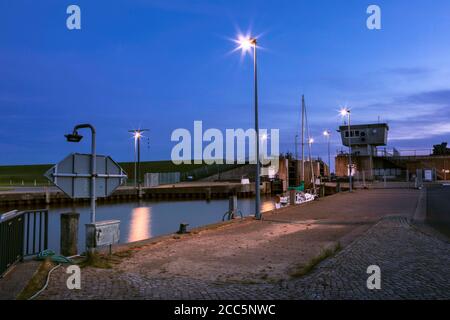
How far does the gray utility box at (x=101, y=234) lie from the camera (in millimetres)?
9734

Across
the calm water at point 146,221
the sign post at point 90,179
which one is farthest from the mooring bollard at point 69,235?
the calm water at point 146,221

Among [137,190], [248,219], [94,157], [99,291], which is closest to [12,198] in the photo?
[137,190]

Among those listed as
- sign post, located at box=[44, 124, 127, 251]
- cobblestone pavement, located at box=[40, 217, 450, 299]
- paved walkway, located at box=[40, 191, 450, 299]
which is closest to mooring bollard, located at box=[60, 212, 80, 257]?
sign post, located at box=[44, 124, 127, 251]

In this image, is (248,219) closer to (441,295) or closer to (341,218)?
(341,218)

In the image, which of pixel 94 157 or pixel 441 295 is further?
pixel 94 157

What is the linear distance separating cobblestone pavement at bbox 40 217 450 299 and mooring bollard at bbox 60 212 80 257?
1.68 m

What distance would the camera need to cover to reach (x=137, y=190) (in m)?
67.1

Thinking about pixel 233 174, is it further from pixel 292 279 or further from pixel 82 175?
pixel 292 279

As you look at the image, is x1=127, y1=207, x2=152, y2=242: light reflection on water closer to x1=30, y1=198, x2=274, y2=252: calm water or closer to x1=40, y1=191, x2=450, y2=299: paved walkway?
x1=30, y1=198, x2=274, y2=252: calm water

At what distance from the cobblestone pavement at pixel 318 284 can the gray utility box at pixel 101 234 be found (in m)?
1.30

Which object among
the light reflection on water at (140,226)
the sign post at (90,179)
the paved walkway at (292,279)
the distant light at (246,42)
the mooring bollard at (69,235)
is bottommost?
the light reflection on water at (140,226)

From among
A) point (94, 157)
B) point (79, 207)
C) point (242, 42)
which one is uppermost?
point (242, 42)

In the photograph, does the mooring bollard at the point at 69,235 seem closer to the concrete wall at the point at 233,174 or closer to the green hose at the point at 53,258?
the green hose at the point at 53,258
